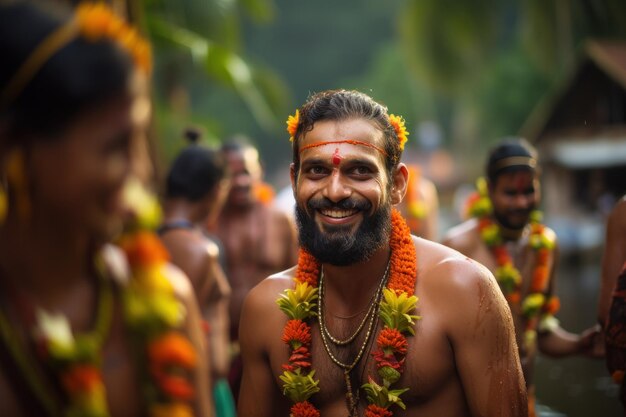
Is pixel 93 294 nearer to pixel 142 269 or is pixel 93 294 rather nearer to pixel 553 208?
pixel 142 269

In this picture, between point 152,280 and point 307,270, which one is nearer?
point 152,280

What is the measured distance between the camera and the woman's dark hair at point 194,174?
223 inches

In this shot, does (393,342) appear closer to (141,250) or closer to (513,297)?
(141,250)

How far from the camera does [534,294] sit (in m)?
6.05

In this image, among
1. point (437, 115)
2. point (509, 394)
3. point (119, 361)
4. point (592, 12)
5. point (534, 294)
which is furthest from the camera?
point (437, 115)

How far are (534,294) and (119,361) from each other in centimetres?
426

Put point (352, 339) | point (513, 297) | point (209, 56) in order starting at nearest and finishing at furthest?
point (352, 339), point (513, 297), point (209, 56)

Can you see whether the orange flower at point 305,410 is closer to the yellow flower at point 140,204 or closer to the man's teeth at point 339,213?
the man's teeth at point 339,213

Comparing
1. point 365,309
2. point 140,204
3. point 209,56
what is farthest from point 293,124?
point 209,56

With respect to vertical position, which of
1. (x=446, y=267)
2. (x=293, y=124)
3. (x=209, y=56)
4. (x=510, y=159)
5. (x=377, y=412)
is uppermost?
(x=209, y=56)

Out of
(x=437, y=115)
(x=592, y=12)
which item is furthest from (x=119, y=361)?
(x=437, y=115)

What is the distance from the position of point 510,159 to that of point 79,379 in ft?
15.0

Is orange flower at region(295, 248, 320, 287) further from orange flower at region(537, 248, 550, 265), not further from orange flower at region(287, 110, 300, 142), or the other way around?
orange flower at region(537, 248, 550, 265)

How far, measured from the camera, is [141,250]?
2.35 m
